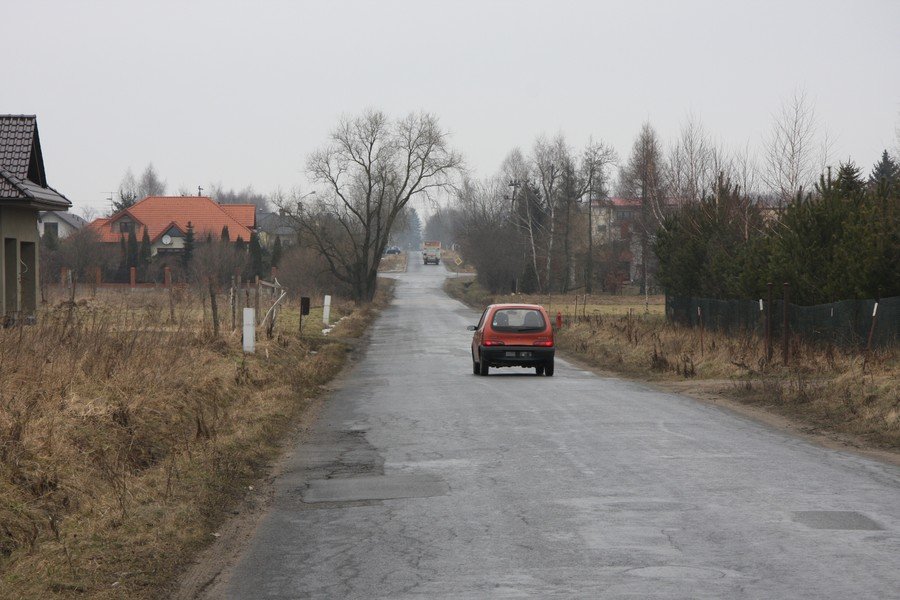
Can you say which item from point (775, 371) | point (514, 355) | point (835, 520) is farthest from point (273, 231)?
point (835, 520)

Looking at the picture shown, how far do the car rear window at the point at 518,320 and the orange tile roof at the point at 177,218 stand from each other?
81984 millimetres

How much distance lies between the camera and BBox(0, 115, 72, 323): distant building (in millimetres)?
24891

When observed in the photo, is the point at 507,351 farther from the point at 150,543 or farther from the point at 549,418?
the point at 150,543

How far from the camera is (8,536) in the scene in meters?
7.74

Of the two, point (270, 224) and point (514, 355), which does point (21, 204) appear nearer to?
point (514, 355)

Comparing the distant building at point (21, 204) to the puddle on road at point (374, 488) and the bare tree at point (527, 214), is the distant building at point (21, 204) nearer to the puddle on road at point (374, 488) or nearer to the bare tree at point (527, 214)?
the puddle on road at point (374, 488)

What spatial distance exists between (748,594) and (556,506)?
2.94 m

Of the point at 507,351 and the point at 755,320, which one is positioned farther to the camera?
the point at 755,320

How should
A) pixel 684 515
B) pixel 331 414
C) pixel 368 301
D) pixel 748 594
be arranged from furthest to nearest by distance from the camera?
pixel 368 301 → pixel 331 414 → pixel 684 515 → pixel 748 594

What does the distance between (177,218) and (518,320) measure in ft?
289

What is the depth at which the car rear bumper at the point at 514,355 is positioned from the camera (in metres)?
24.8

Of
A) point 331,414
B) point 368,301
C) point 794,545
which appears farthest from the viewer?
point 368,301

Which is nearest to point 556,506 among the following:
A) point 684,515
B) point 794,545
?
point 684,515

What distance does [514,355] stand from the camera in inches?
974
